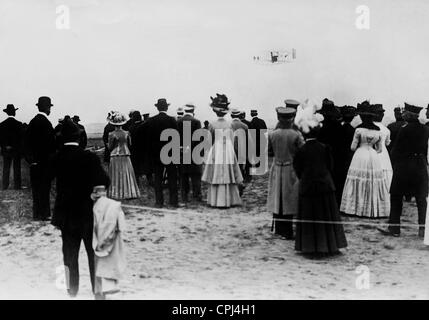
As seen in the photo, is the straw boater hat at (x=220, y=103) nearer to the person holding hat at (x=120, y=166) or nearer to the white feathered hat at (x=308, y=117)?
the person holding hat at (x=120, y=166)

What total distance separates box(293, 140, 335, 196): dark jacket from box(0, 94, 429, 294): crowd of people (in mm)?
11

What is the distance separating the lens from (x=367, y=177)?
8.48 meters

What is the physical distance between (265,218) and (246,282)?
2.91 m

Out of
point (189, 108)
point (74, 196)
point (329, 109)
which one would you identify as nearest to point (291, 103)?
point (329, 109)

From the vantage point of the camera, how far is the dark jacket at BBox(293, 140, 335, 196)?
665cm

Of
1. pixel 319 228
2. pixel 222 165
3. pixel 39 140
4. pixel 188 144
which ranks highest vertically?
pixel 39 140

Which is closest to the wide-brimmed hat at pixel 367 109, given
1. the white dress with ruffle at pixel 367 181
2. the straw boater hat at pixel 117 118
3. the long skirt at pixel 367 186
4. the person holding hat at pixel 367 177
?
the person holding hat at pixel 367 177

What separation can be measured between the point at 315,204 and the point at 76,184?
2.77 metres

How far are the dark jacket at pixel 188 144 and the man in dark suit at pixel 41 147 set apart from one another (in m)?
2.46

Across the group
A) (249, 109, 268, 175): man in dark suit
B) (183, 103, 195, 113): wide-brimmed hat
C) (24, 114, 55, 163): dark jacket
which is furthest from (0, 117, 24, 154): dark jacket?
(249, 109, 268, 175): man in dark suit

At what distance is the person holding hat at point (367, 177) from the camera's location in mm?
8344

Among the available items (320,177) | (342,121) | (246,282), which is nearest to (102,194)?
(246,282)

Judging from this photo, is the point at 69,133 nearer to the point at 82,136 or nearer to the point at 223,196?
the point at 82,136

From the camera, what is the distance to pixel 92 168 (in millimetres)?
5281
